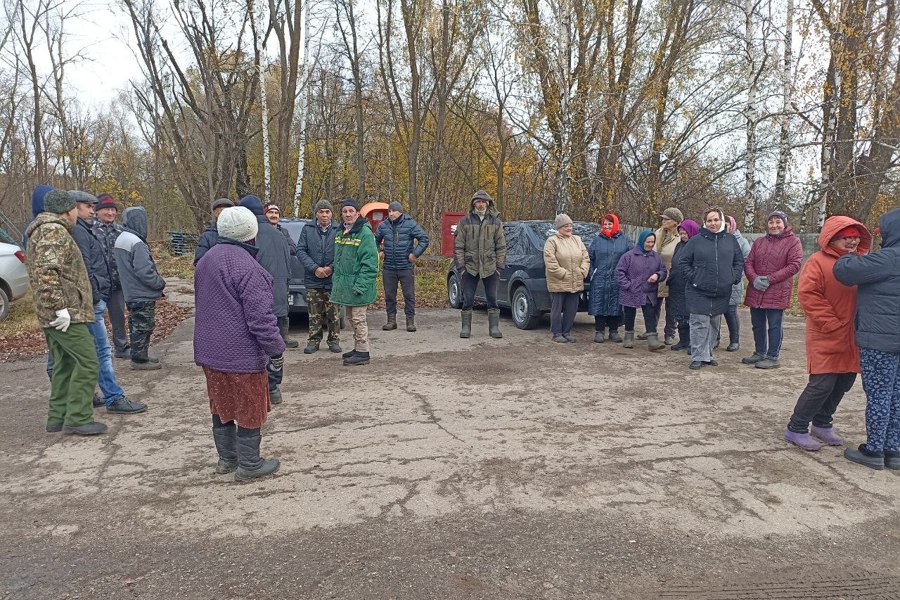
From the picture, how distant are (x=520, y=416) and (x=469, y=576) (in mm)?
2491

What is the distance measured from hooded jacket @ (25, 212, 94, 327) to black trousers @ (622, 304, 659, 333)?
637 centimetres

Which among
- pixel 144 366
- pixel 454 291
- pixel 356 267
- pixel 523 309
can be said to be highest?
pixel 356 267

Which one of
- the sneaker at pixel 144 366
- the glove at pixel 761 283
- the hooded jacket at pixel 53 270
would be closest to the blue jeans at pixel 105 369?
the hooded jacket at pixel 53 270

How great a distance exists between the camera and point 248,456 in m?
3.96

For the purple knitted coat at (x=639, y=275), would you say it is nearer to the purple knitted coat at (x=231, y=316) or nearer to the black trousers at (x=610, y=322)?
the black trousers at (x=610, y=322)

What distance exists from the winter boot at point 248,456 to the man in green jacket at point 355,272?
308 cm

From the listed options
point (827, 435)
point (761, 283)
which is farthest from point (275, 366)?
point (761, 283)

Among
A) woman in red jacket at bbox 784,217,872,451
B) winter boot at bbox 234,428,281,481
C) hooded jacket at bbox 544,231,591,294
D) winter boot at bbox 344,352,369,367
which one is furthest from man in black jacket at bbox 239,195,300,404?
woman in red jacket at bbox 784,217,872,451

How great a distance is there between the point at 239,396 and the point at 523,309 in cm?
628

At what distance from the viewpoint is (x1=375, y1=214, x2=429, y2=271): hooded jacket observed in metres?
9.08

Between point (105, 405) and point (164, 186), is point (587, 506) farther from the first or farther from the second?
point (164, 186)

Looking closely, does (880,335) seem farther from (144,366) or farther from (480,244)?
(144,366)

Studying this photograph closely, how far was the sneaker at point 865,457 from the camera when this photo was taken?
4.23 m

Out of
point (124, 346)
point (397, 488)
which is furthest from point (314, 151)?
point (397, 488)
